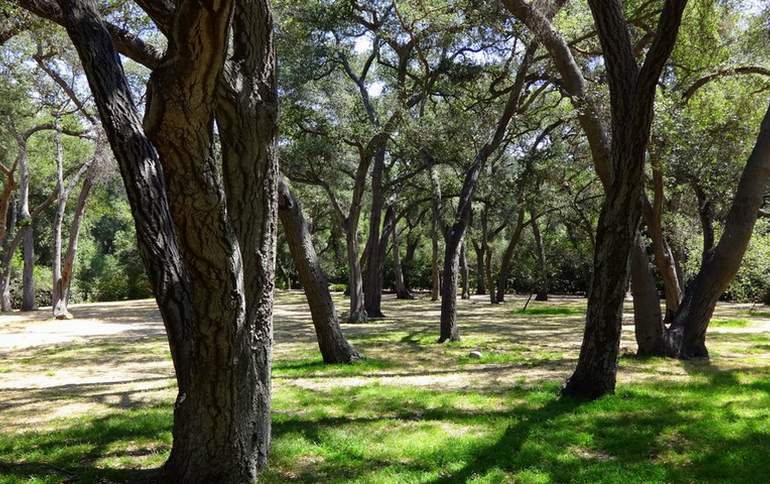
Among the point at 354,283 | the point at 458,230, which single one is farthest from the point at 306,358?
the point at 354,283

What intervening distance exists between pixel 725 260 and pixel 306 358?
5.91 meters

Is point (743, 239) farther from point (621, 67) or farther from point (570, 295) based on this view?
point (570, 295)

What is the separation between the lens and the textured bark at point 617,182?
5164 millimetres

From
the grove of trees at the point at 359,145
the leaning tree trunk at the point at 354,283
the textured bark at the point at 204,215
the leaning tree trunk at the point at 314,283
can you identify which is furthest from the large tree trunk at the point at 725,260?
the leaning tree trunk at the point at 354,283

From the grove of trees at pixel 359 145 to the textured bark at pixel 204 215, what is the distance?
12mm

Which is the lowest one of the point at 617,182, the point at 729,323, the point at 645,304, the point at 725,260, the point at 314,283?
the point at 729,323

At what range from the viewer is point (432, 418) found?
5109 mm

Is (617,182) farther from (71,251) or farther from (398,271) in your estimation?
(398,271)

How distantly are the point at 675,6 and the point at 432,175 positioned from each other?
1035cm

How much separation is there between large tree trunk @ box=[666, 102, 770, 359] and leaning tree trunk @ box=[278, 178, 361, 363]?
4.48 meters

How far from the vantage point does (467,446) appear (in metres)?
4.29

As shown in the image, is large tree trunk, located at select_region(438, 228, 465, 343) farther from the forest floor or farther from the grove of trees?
the forest floor

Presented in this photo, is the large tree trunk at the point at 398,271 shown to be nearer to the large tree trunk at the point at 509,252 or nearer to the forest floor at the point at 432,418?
the large tree trunk at the point at 509,252

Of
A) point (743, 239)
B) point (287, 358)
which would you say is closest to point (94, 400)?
point (287, 358)
